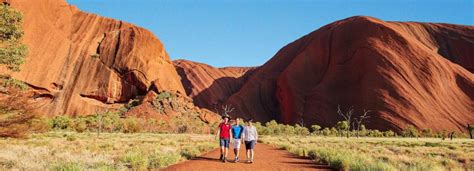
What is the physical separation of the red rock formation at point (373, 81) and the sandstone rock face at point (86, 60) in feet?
90.5

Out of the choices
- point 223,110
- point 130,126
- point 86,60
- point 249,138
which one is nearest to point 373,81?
point 223,110

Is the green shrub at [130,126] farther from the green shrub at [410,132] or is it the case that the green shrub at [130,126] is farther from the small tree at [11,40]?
the small tree at [11,40]

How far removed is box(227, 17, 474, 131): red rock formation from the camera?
88.9 metres

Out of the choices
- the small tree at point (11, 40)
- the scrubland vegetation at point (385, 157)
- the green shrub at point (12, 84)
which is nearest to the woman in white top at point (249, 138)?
the scrubland vegetation at point (385, 157)

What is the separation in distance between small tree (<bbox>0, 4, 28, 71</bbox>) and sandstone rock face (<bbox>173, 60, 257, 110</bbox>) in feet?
334

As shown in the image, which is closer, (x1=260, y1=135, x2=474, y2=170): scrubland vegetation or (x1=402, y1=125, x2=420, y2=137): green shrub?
(x1=260, y1=135, x2=474, y2=170): scrubland vegetation

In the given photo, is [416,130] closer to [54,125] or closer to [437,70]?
[437,70]

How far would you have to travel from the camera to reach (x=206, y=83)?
5305 inches

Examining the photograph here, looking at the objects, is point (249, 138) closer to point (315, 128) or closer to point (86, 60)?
point (315, 128)

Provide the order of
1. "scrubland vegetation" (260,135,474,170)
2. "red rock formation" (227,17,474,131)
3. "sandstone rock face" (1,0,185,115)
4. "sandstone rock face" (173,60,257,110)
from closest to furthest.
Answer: "scrubland vegetation" (260,135,474,170) < "sandstone rock face" (1,0,185,115) < "red rock formation" (227,17,474,131) < "sandstone rock face" (173,60,257,110)

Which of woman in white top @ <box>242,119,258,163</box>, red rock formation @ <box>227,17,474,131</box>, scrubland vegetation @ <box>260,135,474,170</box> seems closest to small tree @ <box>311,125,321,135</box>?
red rock formation @ <box>227,17,474,131</box>

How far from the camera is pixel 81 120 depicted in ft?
240

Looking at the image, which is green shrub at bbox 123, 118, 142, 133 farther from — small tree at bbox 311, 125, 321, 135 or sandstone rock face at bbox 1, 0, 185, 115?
small tree at bbox 311, 125, 321, 135

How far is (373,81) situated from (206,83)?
57.1m
